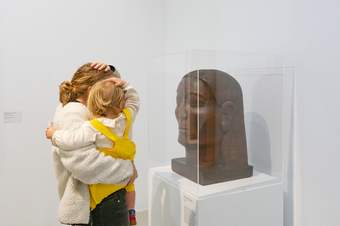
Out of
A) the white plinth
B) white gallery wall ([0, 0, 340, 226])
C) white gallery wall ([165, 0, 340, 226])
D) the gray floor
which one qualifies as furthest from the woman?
the gray floor

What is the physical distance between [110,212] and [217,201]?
497mm

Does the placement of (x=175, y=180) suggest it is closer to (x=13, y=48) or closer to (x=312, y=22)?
(x=312, y=22)

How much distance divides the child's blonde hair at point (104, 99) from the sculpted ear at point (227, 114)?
0.53 m

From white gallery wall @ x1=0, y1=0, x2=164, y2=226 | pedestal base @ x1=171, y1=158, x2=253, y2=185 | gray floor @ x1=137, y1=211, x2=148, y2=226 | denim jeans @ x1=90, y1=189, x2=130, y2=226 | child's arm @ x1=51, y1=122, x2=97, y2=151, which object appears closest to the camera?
child's arm @ x1=51, y1=122, x2=97, y2=151

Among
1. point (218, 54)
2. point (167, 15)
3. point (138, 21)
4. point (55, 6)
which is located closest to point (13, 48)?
point (55, 6)

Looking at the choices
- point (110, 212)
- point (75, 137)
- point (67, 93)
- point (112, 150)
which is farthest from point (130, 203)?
point (67, 93)

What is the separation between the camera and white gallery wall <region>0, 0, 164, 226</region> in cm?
244

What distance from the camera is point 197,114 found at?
156 centimetres

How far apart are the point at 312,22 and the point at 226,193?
0.96m

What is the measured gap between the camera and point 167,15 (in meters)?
2.97

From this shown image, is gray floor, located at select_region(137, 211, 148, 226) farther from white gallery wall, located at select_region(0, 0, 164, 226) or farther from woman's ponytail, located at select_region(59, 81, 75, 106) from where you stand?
woman's ponytail, located at select_region(59, 81, 75, 106)

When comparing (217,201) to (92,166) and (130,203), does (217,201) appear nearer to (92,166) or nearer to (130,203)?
(130,203)

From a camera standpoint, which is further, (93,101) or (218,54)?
(218,54)

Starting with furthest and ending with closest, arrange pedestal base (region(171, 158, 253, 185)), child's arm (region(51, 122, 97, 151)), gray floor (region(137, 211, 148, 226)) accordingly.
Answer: gray floor (region(137, 211, 148, 226)) < pedestal base (region(171, 158, 253, 185)) < child's arm (region(51, 122, 97, 151))
